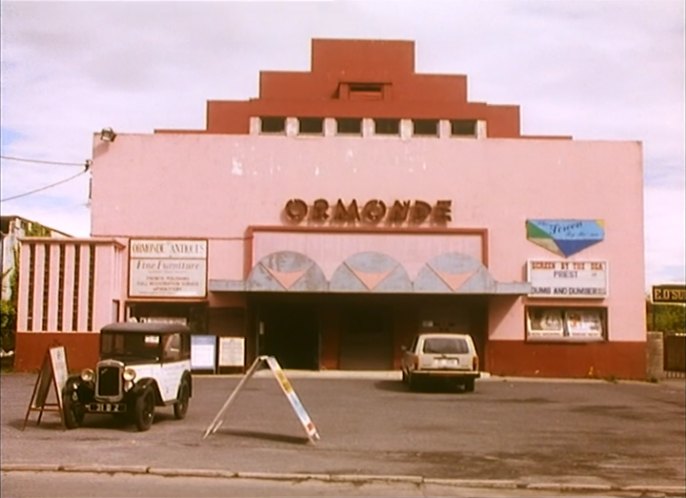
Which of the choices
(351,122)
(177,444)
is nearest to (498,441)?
(177,444)

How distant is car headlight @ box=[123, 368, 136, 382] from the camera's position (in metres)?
16.9

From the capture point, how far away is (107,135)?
35156 mm

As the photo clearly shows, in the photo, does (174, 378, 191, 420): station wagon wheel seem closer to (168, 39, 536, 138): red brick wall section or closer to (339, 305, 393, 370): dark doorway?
(339, 305, 393, 370): dark doorway

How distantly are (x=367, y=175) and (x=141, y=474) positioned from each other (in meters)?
24.3

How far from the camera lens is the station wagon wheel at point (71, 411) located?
55.0 feet

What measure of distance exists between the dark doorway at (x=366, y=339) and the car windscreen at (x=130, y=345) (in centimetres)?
1765

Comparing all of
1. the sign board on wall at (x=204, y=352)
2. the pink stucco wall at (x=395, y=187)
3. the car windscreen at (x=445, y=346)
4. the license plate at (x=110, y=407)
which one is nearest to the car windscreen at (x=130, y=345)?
the license plate at (x=110, y=407)

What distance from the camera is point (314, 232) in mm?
35250

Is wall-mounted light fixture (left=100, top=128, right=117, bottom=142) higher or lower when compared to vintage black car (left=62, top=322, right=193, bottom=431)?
higher

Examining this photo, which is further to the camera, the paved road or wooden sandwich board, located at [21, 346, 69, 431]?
wooden sandwich board, located at [21, 346, 69, 431]

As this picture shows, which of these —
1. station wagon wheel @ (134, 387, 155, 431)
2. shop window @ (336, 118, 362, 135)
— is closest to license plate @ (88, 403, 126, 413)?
station wagon wheel @ (134, 387, 155, 431)

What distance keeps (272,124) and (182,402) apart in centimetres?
2224

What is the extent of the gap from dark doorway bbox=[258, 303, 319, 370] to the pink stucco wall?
2.21m

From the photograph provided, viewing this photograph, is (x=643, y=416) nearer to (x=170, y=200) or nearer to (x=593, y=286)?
(x=593, y=286)
